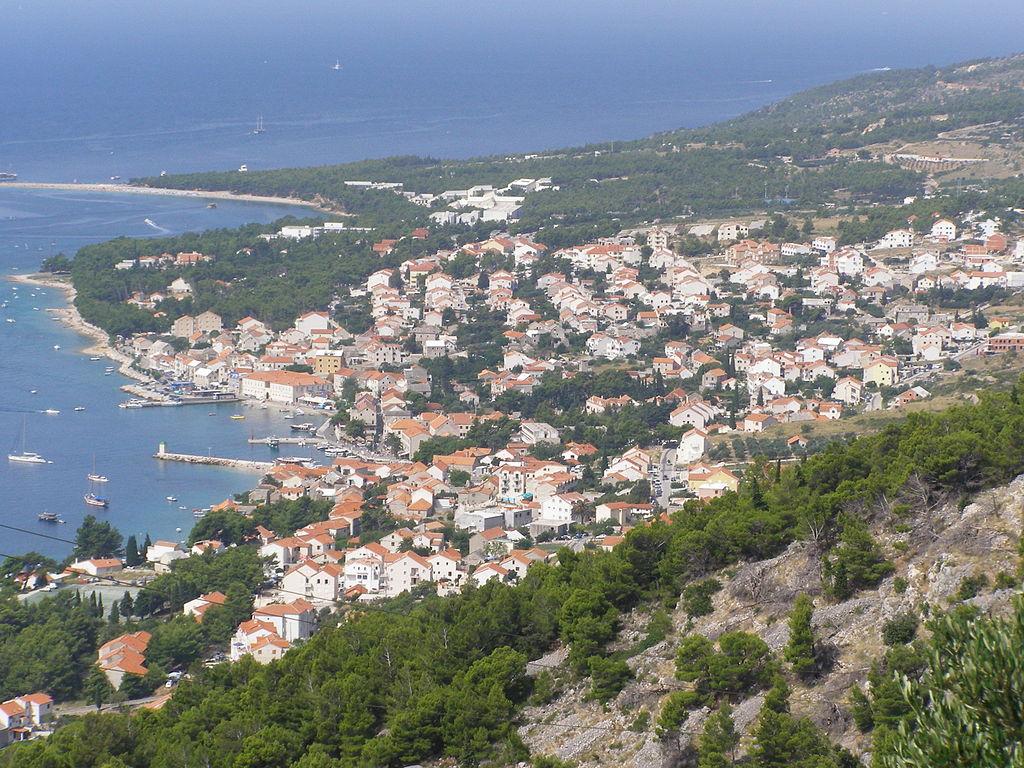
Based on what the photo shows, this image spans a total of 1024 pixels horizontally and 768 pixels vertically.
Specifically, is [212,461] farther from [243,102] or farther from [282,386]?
[243,102]

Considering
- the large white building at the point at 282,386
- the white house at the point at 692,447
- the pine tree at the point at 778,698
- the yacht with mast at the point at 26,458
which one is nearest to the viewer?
the pine tree at the point at 778,698

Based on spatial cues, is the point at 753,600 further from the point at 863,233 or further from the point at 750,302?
the point at 863,233

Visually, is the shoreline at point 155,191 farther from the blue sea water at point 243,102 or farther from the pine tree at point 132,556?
the pine tree at point 132,556

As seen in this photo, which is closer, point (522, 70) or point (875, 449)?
point (875, 449)

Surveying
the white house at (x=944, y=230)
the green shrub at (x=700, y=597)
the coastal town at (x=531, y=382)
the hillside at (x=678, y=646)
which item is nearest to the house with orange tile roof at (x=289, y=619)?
the coastal town at (x=531, y=382)

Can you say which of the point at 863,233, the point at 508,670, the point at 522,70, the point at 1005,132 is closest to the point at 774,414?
the point at 863,233

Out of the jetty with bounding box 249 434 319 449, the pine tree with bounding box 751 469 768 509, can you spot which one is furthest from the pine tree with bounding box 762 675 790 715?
the jetty with bounding box 249 434 319 449

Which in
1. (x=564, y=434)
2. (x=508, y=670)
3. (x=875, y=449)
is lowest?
(x=564, y=434)
